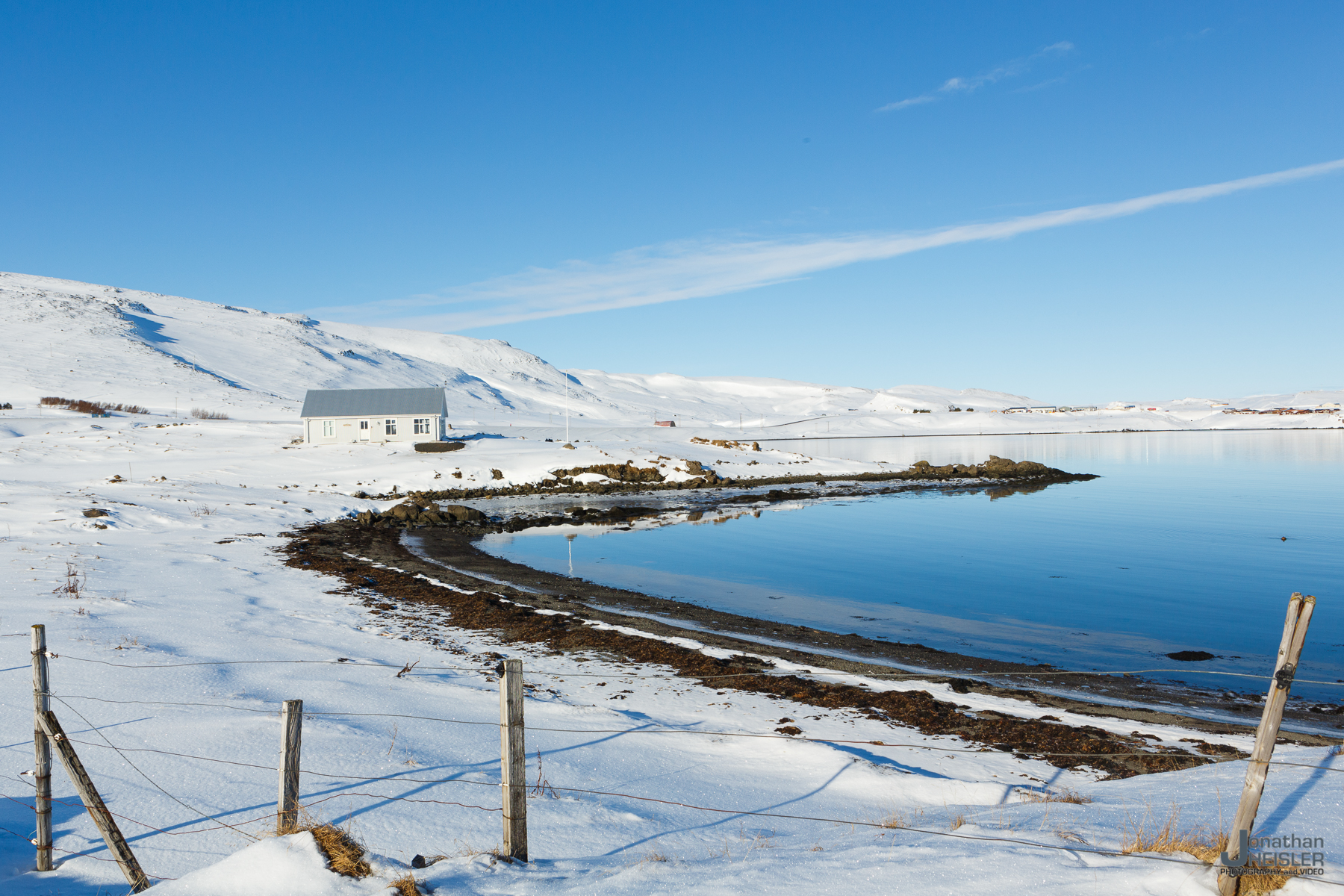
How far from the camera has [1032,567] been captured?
2488 cm

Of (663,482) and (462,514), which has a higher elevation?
(663,482)

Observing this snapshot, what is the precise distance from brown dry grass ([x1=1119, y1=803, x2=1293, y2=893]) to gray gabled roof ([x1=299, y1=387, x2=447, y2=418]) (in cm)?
5668

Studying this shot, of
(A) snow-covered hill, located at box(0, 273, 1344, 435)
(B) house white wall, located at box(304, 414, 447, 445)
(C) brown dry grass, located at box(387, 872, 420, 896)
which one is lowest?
(C) brown dry grass, located at box(387, 872, 420, 896)

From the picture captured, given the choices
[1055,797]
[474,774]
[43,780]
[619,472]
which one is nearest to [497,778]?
[474,774]

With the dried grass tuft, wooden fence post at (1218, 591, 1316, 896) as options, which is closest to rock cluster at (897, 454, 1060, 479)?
the dried grass tuft

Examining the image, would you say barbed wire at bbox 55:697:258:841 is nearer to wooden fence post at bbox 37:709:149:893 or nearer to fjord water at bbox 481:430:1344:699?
wooden fence post at bbox 37:709:149:893

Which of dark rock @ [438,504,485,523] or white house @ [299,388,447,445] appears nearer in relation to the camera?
dark rock @ [438,504,485,523]

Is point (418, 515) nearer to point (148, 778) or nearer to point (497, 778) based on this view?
point (148, 778)

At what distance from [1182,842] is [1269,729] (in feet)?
3.63

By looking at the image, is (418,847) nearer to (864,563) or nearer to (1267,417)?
(864,563)

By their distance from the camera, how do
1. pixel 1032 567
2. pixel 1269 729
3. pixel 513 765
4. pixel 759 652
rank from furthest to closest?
pixel 1032 567, pixel 759 652, pixel 513 765, pixel 1269 729

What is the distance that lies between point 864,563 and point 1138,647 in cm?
1023

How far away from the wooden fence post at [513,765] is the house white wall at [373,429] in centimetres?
5587

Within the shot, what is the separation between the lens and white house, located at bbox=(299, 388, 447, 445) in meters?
58.0
